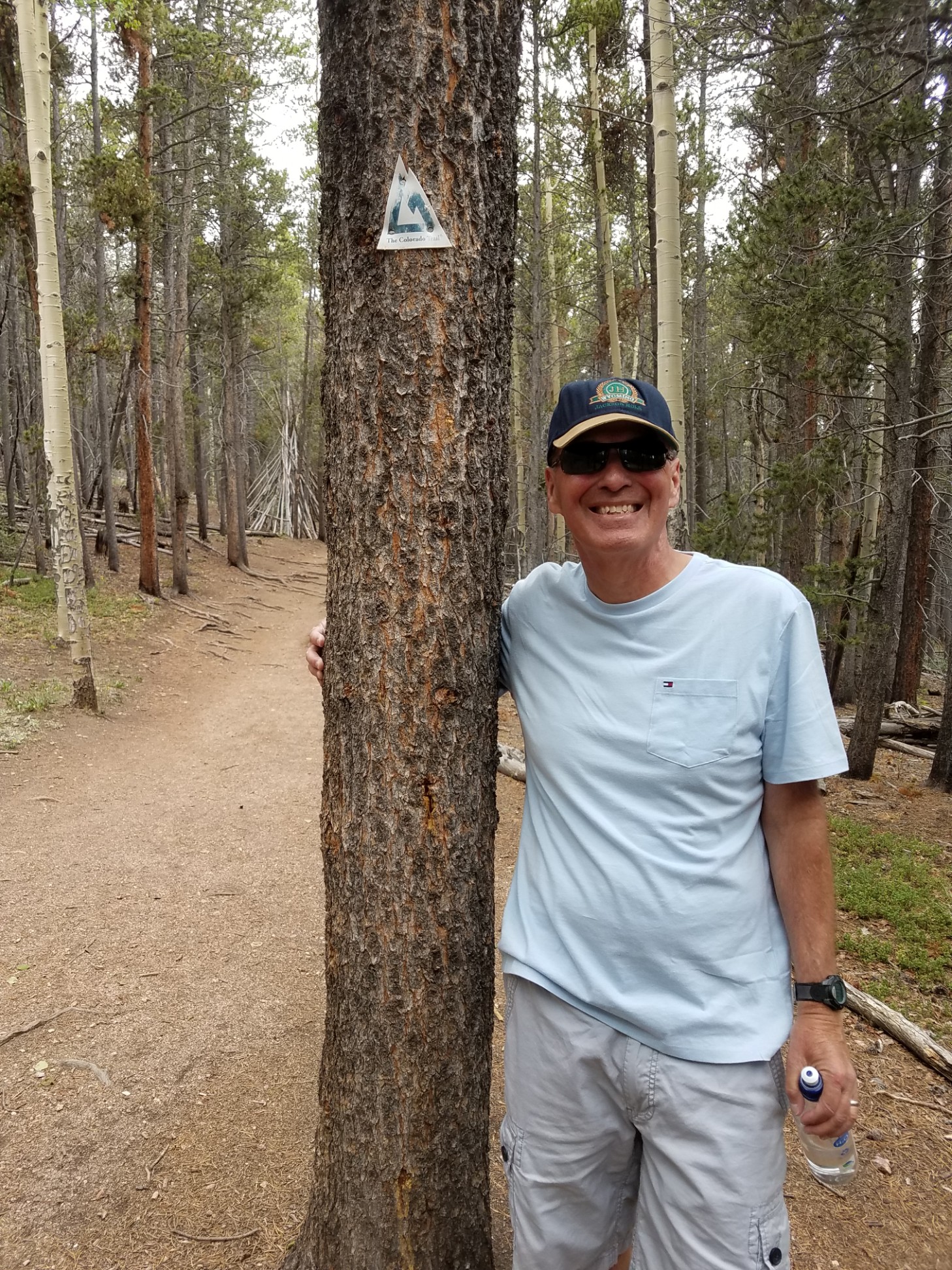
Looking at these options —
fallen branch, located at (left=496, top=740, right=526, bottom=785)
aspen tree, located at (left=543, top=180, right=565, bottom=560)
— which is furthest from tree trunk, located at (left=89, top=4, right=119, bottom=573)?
fallen branch, located at (left=496, top=740, right=526, bottom=785)

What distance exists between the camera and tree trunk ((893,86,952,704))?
6605 millimetres

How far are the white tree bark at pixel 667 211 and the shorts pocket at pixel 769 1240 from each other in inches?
229

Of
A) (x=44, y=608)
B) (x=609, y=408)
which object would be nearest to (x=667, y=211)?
(x=609, y=408)

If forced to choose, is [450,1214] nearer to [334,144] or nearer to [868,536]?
[334,144]

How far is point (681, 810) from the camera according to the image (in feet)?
5.05

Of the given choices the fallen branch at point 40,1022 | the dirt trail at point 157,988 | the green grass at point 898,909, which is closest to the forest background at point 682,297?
the green grass at point 898,909

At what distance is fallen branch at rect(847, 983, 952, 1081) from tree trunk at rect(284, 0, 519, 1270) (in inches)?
90.6

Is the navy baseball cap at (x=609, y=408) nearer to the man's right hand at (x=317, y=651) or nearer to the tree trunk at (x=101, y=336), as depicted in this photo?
the man's right hand at (x=317, y=651)

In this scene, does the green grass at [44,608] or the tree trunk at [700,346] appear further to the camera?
the tree trunk at [700,346]

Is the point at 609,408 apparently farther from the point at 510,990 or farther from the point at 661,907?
the point at 510,990

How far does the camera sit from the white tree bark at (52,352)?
22.8ft

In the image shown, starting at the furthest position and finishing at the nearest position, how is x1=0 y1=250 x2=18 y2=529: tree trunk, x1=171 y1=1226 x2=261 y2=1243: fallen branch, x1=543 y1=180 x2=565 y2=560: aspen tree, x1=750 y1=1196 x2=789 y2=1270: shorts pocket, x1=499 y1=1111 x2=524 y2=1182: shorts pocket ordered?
x1=543 y1=180 x2=565 y2=560: aspen tree < x1=0 y1=250 x2=18 y2=529: tree trunk < x1=171 y1=1226 x2=261 y2=1243: fallen branch < x1=499 y1=1111 x2=524 y2=1182: shorts pocket < x1=750 y1=1196 x2=789 y2=1270: shorts pocket

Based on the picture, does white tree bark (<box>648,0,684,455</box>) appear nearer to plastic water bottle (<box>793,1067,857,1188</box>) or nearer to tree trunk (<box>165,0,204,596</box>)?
plastic water bottle (<box>793,1067,857,1188</box>)

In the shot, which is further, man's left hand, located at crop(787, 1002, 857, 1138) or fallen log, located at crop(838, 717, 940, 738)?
fallen log, located at crop(838, 717, 940, 738)
